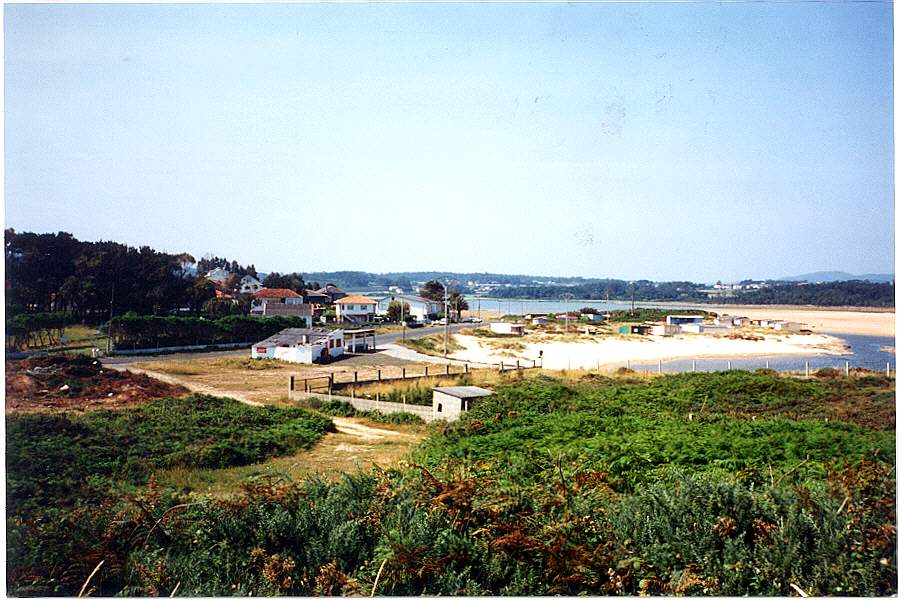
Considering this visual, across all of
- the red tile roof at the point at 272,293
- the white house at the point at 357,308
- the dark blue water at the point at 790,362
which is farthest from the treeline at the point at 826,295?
the white house at the point at 357,308

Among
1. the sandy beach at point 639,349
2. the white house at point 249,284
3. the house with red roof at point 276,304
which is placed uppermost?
the white house at point 249,284

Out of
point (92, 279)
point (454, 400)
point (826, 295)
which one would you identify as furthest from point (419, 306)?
point (92, 279)

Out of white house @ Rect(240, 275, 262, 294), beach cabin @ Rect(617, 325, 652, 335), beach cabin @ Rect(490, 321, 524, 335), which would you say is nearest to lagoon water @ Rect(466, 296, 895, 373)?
beach cabin @ Rect(490, 321, 524, 335)

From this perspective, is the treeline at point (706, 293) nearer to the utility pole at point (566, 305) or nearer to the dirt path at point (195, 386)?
the utility pole at point (566, 305)

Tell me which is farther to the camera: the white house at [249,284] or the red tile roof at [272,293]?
the red tile roof at [272,293]

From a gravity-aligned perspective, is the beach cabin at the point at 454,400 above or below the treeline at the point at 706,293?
below

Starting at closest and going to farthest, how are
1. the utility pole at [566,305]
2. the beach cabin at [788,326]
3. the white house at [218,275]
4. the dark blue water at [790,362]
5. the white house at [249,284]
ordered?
1. the white house at [218,275]
2. the dark blue water at [790,362]
3. the white house at [249,284]
4. the beach cabin at [788,326]
5. the utility pole at [566,305]

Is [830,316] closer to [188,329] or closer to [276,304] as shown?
[276,304]

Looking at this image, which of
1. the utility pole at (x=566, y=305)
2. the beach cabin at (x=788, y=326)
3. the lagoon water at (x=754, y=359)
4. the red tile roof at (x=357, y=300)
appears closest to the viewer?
the lagoon water at (x=754, y=359)
